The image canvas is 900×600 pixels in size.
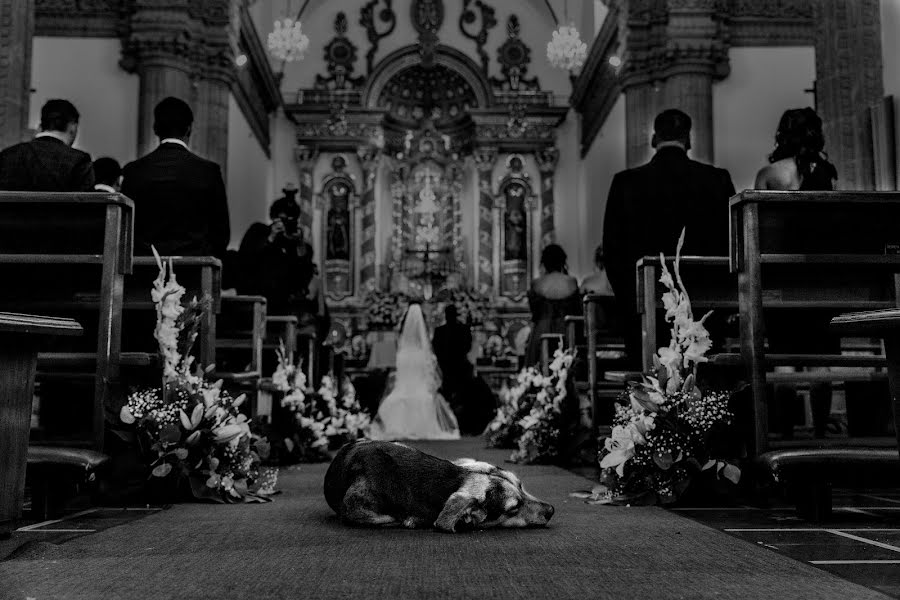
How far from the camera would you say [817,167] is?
5715mm

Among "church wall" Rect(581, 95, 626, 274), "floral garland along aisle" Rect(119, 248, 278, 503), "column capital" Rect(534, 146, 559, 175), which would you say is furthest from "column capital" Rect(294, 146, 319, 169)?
"floral garland along aisle" Rect(119, 248, 278, 503)

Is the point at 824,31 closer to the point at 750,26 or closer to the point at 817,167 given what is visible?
the point at 817,167

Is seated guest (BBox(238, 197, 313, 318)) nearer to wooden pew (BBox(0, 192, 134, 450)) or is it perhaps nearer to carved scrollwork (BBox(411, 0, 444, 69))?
wooden pew (BBox(0, 192, 134, 450))

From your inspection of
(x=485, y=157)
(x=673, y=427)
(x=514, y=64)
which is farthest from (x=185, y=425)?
(x=514, y=64)

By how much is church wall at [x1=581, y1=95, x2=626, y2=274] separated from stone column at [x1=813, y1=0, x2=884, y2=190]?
23.8 ft

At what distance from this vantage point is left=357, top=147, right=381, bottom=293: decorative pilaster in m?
19.1

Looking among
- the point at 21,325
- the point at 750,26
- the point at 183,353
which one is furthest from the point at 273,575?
the point at 750,26

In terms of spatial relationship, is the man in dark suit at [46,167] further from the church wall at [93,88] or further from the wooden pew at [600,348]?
the church wall at [93,88]

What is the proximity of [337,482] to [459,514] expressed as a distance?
0.59 metres

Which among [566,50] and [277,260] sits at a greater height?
[566,50]

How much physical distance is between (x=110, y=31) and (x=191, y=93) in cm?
113

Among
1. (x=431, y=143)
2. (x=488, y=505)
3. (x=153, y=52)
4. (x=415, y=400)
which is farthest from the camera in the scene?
(x=431, y=143)

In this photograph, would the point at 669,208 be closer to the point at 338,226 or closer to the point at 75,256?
the point at 75,256

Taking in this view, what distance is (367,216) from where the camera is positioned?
1920cm
